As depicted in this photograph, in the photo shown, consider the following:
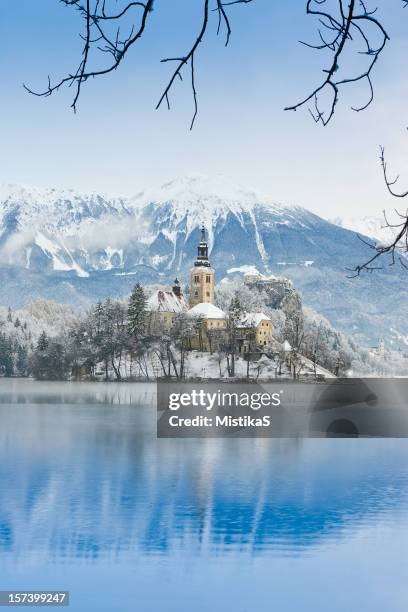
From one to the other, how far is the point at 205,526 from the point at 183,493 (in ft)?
12.9

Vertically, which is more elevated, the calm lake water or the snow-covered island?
the snow-covered island

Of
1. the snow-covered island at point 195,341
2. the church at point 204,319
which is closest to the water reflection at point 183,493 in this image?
the snow-covered island at point 195,341

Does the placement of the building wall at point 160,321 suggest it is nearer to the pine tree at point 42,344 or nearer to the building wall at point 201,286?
the building wall at point 201,286

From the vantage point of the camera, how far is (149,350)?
84.9 meters

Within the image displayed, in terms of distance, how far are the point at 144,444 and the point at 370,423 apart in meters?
15.6

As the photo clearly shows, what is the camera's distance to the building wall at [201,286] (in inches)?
3777

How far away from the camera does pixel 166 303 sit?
9094 cm

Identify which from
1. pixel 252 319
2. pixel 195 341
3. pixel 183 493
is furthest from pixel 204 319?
pixel 183 493

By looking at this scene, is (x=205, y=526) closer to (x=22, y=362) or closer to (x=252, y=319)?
(x=252, y=319)

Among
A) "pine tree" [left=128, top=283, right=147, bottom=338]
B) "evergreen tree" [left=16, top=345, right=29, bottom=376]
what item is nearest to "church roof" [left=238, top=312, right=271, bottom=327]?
"pine tree" [left=128, top=283, right=147, bottom=338]

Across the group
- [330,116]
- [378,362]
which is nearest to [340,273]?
[378,362]

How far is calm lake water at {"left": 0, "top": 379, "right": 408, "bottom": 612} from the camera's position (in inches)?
512

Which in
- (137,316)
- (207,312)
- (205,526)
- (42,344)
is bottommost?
(205,526)

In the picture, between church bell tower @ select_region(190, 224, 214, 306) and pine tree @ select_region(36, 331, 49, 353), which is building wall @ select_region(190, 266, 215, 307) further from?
pine tree @ select_region(36, 331, 49, 353)
